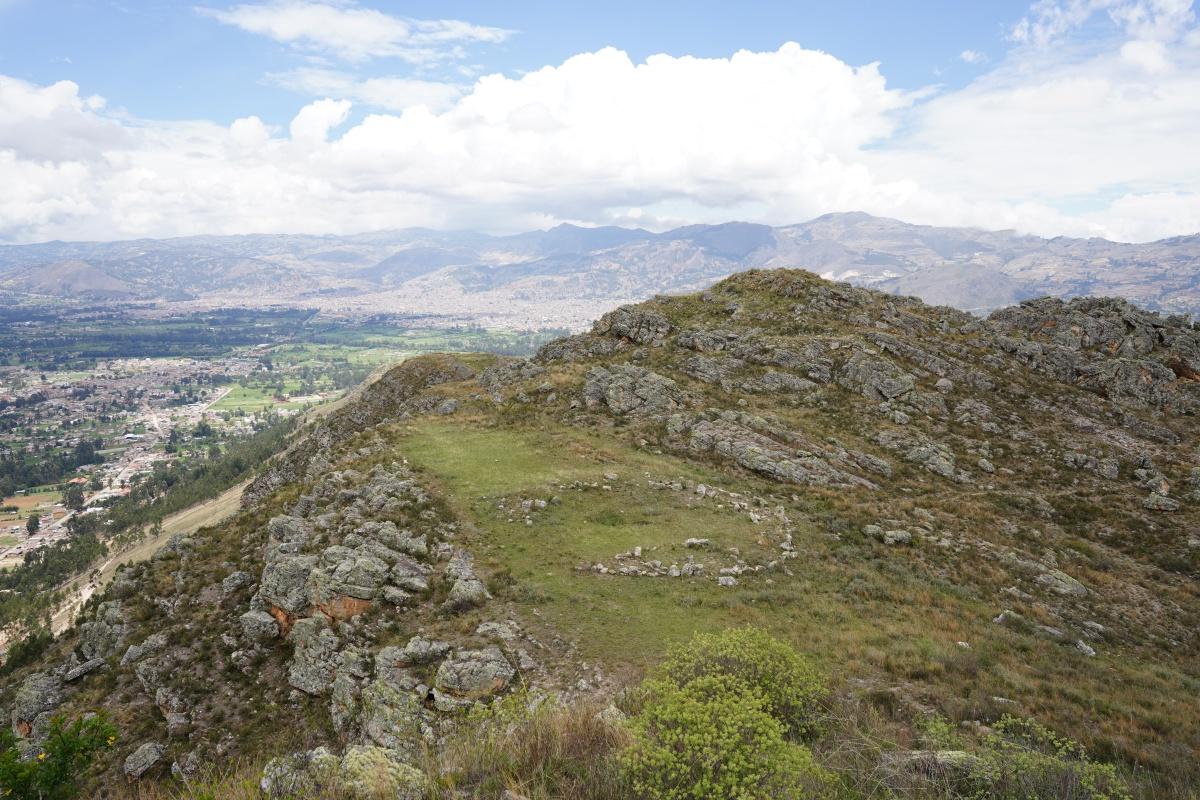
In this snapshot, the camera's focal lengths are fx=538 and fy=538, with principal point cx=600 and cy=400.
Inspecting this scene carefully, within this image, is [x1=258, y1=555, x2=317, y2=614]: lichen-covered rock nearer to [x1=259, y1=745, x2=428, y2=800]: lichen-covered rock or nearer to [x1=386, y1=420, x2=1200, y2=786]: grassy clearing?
[x1=386, y1=420, x2=1200, y2=786]: grassy clearing

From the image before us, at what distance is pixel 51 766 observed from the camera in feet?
32.8

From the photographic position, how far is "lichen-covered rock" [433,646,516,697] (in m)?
15.2

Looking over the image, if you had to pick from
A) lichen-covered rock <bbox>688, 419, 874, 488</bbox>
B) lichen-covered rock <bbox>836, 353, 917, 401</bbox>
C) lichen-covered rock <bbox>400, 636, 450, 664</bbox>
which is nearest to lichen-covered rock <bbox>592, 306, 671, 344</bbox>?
lichen-covered rock <bbox>836, 353, 917, 401</bbox>

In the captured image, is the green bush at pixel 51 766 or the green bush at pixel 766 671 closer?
the green bush at pixel 51 766

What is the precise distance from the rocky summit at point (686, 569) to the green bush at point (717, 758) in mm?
1910

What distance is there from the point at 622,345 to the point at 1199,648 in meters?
41.7

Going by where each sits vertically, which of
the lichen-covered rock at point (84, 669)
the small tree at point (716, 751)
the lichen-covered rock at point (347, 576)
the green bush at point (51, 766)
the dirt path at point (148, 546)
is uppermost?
the small tree at point (716, 751)

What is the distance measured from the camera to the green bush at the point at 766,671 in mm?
10578

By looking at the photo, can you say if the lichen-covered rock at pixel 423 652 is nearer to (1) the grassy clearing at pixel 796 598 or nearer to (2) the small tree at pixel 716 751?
(1) the grassy clearing at pixel 796 598

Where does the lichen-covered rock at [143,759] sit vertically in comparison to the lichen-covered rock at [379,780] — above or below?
below

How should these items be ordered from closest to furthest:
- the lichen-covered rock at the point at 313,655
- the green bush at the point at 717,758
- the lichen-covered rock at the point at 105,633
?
1. the green bush at the point at 717,758
2. the lichen-covered rock at the point at 313,655
3. the lichen-covered rock at the point at 105,633

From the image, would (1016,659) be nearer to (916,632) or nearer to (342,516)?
(916,632)

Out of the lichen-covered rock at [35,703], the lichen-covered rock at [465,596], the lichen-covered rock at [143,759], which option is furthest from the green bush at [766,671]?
the lichen-covered rock at [35,703]

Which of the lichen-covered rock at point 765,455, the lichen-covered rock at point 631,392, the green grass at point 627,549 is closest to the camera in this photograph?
the green grass at point 627,549
